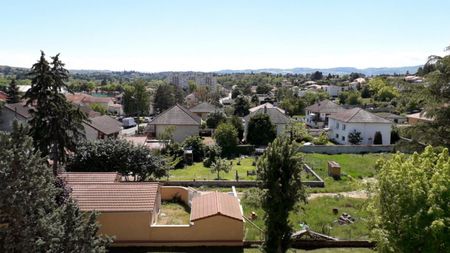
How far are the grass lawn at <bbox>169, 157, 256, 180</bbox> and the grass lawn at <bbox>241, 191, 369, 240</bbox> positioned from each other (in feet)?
29.0

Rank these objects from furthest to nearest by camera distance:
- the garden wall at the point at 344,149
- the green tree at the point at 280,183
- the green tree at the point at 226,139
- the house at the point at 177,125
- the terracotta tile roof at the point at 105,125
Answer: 1. the house at the point at 177,125
2. the terracotta tile roof at the point at 105,125
3. the garden wall at the point at 344,149
4. the green tree at the point at 226,139
5. the green tree at the point at 280,183

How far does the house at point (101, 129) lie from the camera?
49.6m

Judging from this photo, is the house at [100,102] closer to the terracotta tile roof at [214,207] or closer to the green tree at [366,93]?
the green tree at [366,93]

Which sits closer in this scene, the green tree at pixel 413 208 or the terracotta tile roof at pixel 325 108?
the green tree at pixel 413 208

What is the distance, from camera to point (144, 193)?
21.2m

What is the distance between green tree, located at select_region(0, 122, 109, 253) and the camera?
11.4 m

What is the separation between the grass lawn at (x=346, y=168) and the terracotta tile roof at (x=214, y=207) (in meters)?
10.3

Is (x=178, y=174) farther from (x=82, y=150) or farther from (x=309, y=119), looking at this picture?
(x=309, y=119)

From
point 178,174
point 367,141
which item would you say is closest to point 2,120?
point 178,174

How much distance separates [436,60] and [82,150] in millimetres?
22690

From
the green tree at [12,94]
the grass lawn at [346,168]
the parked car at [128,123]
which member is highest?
the green tree at [12,94]

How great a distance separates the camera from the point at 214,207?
20797mm

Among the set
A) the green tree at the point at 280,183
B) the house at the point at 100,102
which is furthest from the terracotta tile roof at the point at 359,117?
the house at the point at 100,102

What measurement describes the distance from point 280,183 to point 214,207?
6.06m
